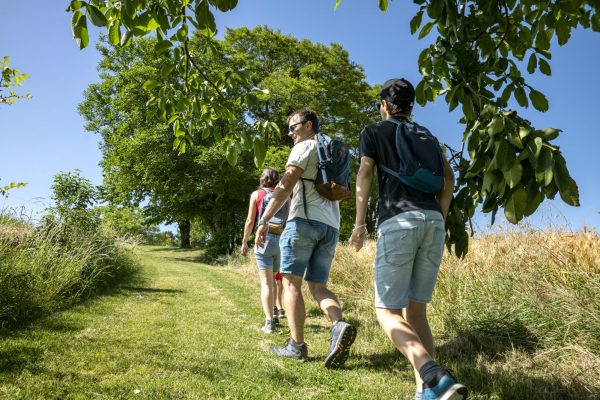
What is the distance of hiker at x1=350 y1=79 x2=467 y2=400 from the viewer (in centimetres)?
260

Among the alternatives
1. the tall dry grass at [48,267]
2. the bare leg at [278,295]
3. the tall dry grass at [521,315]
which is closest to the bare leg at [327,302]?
the tall dry grass at [521,315]

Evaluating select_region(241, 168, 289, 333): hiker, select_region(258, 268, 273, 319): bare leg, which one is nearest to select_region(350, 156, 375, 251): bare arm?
select_region(241, 168, 289, 333): hiker

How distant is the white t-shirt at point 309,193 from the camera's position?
12.6 ft

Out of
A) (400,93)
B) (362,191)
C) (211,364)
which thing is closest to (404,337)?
(362,191)

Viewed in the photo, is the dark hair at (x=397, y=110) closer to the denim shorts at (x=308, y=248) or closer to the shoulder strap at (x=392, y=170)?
the shoulder strap at (x=392, y=170)

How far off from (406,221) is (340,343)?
1436mm

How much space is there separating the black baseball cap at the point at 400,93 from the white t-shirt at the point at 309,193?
1061 millimetres

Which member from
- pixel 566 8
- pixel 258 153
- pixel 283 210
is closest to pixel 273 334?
pixel 283 210

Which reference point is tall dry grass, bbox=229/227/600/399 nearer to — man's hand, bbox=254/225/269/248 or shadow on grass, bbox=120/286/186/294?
man's hand, bbox=254/225/269/248

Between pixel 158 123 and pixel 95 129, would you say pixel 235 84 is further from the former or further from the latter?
pixel 95 129

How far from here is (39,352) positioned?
12.5ft

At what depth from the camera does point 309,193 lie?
390cm

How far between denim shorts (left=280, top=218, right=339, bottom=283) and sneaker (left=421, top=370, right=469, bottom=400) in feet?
5.59

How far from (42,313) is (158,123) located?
70.3 ft
